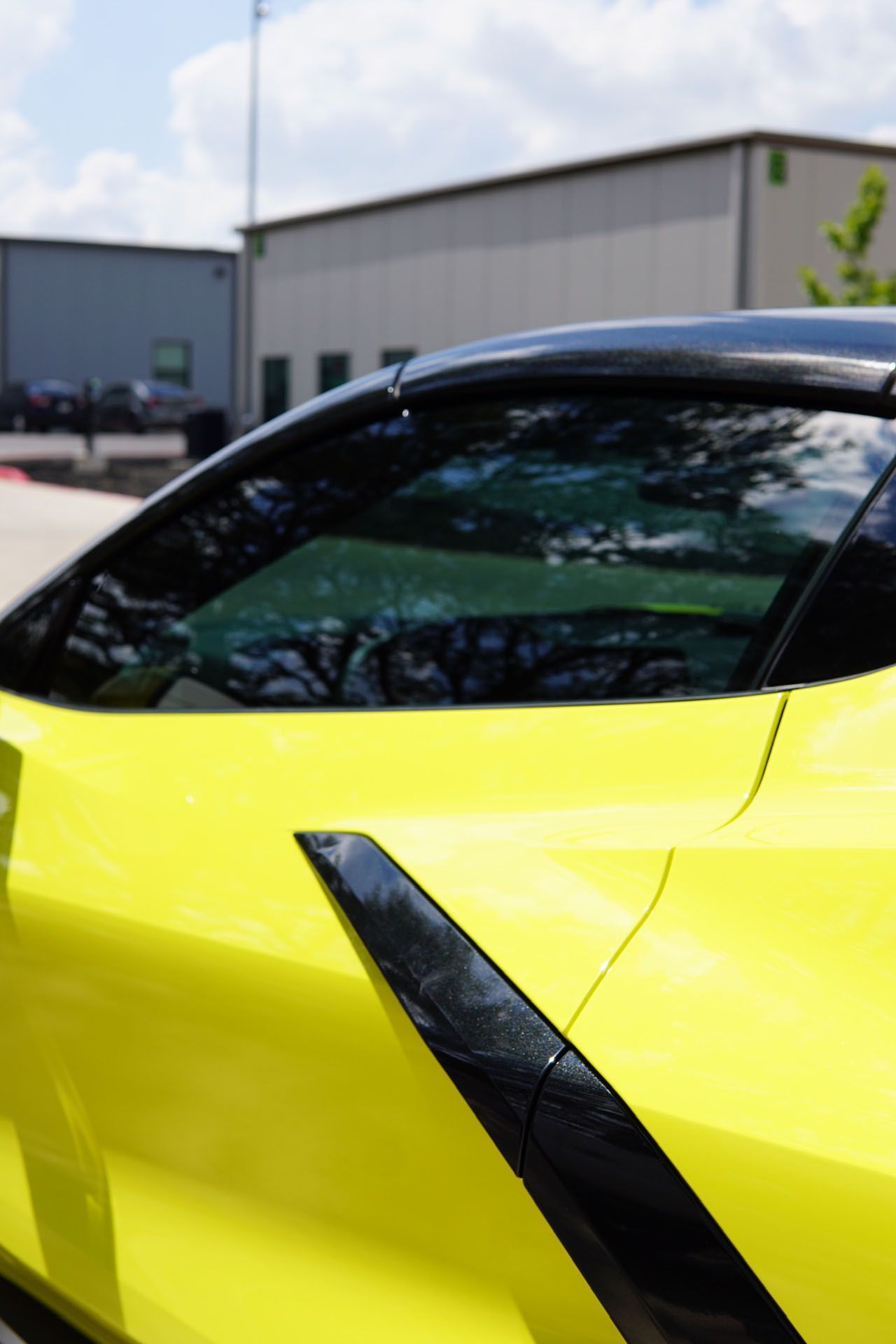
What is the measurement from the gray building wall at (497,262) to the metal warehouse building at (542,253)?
3 centimetres

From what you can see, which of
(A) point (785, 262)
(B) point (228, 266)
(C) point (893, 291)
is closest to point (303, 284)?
(A) point (785, 262)

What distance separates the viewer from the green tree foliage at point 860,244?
2006cm

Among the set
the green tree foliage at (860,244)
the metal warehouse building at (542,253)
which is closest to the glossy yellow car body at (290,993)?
the metal warehouse building at (542,253)

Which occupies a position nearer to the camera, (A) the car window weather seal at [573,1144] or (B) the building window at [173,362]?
(A) the car window weather seal at [573,1144]

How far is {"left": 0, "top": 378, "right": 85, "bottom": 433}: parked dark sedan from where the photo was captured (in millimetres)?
43938

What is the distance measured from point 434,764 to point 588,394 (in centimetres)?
49

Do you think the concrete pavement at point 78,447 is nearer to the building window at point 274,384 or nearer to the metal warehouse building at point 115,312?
Answer: the building window at point 274,384

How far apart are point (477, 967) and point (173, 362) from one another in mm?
55949

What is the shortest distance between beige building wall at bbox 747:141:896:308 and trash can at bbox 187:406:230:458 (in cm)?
926

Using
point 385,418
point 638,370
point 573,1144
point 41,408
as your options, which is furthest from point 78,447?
point 573,1144

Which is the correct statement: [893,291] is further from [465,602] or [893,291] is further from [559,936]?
[559,936]

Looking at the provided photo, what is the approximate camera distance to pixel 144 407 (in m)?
42.9

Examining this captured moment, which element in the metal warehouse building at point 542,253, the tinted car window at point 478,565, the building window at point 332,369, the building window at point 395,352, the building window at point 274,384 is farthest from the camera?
the building window at point 274,384

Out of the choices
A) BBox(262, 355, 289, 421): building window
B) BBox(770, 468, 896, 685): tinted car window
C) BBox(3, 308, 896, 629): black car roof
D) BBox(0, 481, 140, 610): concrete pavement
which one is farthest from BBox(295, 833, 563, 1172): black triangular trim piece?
BBox(262, 355, 289, 421): building window
